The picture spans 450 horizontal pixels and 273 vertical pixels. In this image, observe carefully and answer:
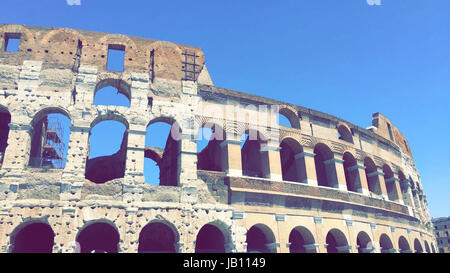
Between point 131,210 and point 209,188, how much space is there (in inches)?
121

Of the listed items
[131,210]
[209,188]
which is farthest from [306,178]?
[131,210]

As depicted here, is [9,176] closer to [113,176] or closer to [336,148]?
[113,176]

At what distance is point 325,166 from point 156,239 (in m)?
9.09

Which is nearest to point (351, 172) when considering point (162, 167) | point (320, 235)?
point (320, 235)

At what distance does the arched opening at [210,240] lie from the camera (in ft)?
45.8

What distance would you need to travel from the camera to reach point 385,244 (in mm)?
18766

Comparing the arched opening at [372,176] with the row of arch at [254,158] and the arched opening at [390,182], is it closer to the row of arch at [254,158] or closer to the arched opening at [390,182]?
the row of arch at [254,158]

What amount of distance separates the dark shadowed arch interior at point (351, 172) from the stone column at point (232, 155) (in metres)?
7.14

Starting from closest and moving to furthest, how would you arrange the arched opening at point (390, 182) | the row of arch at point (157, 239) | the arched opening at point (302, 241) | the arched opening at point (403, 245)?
the row of arch at point (157, 239) < the arched opening at point (302, 241) < the arched opening at point (403, 245) < the arched opening at point (390, 182)

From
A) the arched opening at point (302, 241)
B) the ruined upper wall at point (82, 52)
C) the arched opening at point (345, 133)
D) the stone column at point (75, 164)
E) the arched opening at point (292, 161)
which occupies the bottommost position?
the arched opening at point (302, 241)

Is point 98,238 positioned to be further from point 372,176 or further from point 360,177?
point 372,176

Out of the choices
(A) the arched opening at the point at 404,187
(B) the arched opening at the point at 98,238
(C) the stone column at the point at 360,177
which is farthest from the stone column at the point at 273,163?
(A) the arched opening at the point at 404,187
